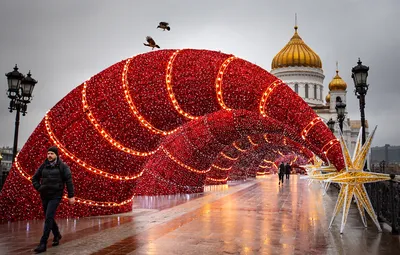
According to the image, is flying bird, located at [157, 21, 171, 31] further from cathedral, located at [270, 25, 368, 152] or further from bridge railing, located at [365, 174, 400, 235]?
cathedral, located at [270, 25, 368, 152]

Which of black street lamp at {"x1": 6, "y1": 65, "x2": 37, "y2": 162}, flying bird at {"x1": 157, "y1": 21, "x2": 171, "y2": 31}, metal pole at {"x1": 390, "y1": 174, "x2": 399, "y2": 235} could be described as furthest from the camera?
black street lamp at {"x1": 6, "y1": 65, "x2": 37, "y2": 162}

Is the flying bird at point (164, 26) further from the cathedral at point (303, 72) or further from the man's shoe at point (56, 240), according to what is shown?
the cathedral at point (303, 72)

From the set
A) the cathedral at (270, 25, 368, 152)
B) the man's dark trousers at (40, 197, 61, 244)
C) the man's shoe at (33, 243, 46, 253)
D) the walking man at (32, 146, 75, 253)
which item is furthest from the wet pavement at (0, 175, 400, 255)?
the cathedral at (270, 25, 368, 152)

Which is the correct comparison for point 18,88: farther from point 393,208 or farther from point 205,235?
point 393,208

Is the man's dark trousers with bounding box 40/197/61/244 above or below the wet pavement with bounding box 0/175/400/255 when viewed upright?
above

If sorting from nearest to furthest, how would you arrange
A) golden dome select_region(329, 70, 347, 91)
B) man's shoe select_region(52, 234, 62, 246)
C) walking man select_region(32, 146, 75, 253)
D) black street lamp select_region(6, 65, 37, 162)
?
1. walking man select_region(32, 146, 75, 253)
2. man's shoe select_region(52, 234, 62, 246)
3. black street lamp select_region(6, 65, 37, 162)
4. golden dome select_region(329, 70, 347, 91)

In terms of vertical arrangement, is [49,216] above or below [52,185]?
below

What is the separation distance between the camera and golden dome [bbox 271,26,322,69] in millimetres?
60062

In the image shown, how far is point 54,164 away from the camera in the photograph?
239 inches

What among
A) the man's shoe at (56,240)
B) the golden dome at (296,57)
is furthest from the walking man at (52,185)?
the golden dome at (296,57)

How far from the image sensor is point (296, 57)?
60.0 m

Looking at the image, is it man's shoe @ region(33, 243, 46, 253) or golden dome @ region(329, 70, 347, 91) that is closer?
man's shoe @ region(33, 243, 46, 253)

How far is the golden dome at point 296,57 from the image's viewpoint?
60.1 metres

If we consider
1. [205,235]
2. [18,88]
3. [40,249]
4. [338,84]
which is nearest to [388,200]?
[205,235]
